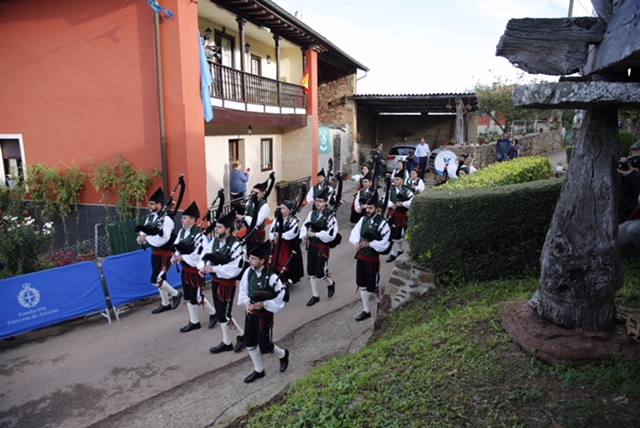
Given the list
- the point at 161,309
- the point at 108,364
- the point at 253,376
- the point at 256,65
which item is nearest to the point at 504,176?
the point at 253,376

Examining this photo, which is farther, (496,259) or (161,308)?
(161,308)

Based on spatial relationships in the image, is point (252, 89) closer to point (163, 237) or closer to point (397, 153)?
point (163, 237)

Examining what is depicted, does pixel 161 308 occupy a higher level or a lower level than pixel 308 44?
lower

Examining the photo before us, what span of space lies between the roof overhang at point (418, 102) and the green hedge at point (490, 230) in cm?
1701

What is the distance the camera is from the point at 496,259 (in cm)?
628

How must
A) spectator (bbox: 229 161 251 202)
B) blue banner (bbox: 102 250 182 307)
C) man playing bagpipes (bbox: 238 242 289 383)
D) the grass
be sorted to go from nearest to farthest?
the grass → man playing bagpipes (bbox: 238 242 289 383) → blue banner (bbox: 102 250 182 307) → spectator (bbox: 229 161 251 202)

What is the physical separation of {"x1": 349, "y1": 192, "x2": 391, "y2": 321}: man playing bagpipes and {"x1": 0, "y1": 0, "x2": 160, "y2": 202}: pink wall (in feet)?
17.8

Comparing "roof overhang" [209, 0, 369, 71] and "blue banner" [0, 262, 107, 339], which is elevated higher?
"roof overhang" [209, 0, 369, 71]

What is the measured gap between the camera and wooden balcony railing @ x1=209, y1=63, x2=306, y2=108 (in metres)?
12.1

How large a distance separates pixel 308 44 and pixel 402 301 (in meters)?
12.7

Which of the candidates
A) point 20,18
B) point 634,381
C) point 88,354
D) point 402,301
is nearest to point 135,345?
point 88,354

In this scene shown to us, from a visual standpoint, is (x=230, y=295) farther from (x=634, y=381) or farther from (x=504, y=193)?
(x=634, y=381)

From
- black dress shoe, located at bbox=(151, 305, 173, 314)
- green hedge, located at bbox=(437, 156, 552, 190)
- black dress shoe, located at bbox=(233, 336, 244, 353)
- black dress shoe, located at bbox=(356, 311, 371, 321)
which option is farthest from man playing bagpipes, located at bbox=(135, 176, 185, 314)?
green hedge, located at bbox=(437, 156, 552, 190)

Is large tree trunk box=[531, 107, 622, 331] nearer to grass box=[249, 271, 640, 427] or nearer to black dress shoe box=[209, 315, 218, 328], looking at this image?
grass box=[249, 271, 640, 427]
